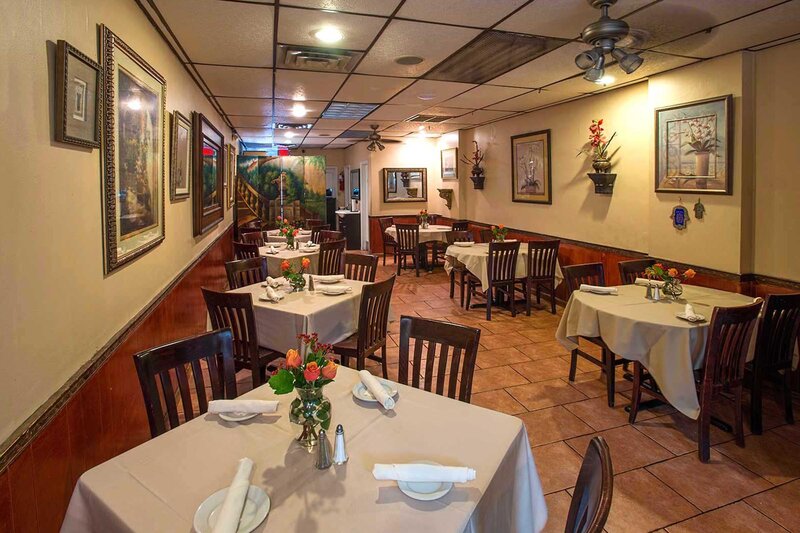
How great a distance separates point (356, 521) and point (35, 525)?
0.92m

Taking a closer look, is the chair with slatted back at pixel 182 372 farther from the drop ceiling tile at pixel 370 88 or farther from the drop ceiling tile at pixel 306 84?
the drop ceiling tile at pixel 370 88

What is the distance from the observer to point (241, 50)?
342cm

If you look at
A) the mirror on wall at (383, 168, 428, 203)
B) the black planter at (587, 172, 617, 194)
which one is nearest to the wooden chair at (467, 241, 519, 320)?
the black planter at (587, 172, 617, 194)

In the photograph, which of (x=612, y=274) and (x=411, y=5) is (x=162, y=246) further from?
(x=612, y=274)

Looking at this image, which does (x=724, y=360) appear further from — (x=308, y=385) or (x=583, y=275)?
(x=308, y=385)

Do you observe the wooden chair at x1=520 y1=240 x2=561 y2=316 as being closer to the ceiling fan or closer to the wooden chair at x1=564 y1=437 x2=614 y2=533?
the ceiling fan

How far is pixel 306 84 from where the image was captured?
14.8 feet

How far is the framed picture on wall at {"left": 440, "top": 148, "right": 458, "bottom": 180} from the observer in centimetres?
854

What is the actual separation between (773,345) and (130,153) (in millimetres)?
3658

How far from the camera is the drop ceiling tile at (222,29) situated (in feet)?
8.60

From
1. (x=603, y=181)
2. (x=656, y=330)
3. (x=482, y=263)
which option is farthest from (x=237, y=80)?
(x=656, y=330)

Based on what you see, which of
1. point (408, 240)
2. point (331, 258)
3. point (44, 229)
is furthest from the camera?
point (408, 240)

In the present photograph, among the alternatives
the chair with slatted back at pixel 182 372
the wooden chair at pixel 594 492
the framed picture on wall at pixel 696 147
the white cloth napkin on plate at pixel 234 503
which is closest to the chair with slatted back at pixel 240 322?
the chair with slatted back at pixel 182 372

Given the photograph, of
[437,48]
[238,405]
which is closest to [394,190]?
[437,48]
